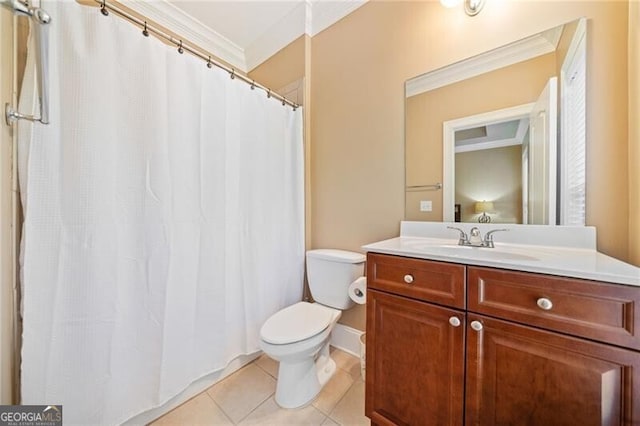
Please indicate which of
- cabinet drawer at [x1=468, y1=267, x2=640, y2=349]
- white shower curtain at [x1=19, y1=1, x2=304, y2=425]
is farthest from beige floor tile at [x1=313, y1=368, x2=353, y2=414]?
cabinet drawer at [x1=468, y1=267, x2=640, y2=349]

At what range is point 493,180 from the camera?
120cm

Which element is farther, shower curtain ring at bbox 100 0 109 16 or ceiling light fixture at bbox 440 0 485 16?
ceiling light fixture at bbox 440 0 485 16

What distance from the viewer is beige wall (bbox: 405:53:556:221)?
1092 millimetres

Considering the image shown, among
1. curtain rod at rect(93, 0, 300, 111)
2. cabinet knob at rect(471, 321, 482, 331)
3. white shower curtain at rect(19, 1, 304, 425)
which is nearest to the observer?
cabinet knob at rect(471, 321, 482, 331)

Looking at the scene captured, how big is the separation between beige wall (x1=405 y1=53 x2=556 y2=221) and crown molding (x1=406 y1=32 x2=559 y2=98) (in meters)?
0.02

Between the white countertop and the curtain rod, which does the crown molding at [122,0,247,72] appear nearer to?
the curtain rod

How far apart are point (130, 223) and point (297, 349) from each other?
3.22 feet

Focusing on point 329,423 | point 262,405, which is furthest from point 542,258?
point 262,405

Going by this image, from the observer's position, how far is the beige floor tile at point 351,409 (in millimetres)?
1148

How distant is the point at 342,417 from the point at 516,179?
1475 millimetres

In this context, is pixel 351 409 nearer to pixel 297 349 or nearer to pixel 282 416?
pixel 282 416

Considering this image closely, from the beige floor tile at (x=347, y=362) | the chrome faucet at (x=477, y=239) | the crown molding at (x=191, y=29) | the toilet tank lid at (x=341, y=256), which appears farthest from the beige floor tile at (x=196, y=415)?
the crown molding at (x=191, y=29)

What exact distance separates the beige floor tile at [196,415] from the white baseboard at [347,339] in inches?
32.7

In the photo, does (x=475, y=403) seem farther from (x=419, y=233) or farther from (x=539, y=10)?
(x=539, y=10)
